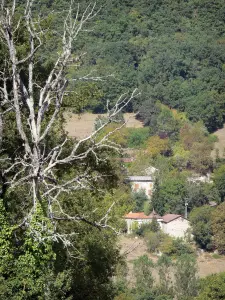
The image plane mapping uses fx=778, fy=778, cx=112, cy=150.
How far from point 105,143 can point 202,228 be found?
33362 mm

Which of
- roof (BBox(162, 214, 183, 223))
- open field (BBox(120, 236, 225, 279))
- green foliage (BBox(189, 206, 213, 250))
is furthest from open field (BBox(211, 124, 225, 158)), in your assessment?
open field (BBox(120, 236, 225, 279))

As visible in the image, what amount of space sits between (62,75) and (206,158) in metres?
51.9

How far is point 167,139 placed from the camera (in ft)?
212

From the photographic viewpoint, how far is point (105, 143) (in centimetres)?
880

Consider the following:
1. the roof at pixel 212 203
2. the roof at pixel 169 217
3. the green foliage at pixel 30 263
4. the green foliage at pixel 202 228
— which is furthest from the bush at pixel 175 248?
the green foliage at pixel 30 263

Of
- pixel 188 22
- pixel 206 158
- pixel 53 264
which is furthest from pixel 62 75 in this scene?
pixel 188 22

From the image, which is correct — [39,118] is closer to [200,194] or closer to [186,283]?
[186,283]

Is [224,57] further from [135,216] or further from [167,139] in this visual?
[135,216]

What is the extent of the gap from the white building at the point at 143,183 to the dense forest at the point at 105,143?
1.01 meters

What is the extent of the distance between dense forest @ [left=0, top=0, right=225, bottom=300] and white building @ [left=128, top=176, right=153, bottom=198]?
1006 millimetres

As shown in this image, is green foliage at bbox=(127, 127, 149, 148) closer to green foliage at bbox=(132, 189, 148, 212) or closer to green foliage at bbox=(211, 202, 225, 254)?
green foliage at bbox=(132, 189, 148, 212)

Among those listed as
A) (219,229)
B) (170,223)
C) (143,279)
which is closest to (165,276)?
(143,279)

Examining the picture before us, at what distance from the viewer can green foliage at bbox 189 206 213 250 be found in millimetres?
41094

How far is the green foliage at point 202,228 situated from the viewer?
41.1 meters
